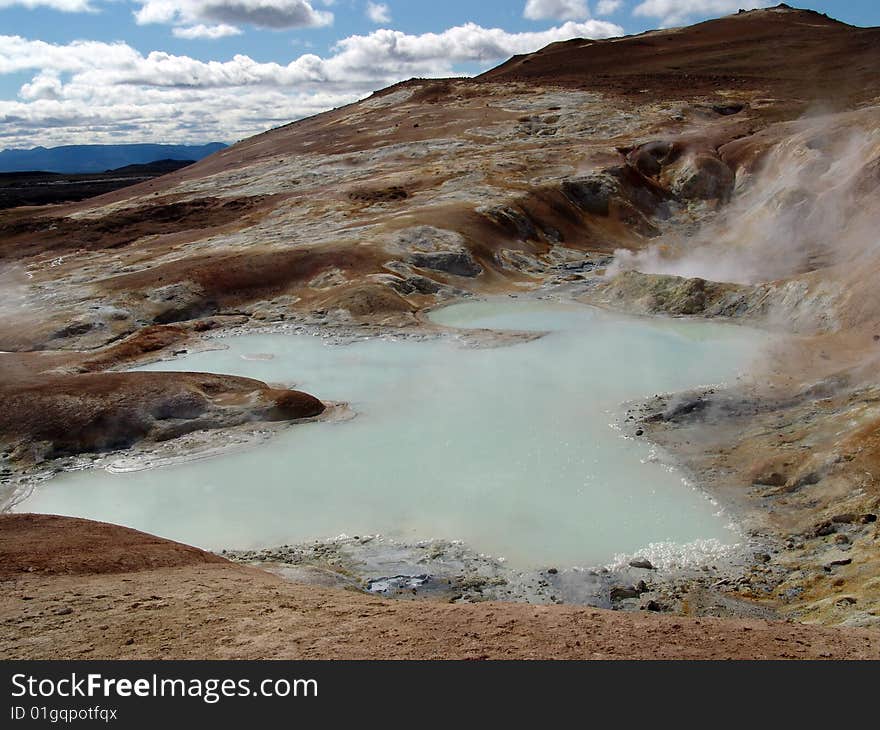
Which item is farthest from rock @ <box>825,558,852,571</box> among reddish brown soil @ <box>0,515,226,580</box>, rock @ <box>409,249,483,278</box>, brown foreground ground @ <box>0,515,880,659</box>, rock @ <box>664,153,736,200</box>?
rock @ <box>664,153,736,200</box>

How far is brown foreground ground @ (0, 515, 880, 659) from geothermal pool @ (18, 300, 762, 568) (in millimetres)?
4743

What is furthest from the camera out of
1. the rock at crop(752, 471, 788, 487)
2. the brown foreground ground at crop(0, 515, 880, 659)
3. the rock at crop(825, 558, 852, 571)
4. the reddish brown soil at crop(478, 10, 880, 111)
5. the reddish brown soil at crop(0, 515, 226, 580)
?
the reddish brown soil at crop(478, 10, 880, 111)

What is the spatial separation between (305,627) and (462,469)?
32.6 ft

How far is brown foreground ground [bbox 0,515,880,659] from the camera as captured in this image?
944 centimetres

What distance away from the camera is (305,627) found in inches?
410

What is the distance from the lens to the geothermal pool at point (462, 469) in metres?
17.4

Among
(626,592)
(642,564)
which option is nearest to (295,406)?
(642,564)

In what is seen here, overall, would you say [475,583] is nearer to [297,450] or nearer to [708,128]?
[297,450]

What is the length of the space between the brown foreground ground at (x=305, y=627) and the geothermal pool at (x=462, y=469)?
15.6 ft

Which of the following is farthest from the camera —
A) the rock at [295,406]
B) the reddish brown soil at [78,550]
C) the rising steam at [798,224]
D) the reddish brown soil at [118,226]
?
the reddish brown soil at [118,226]

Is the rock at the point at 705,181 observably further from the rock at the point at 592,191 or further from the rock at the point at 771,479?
the rock at the point at 771,479

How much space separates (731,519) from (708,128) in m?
58.8

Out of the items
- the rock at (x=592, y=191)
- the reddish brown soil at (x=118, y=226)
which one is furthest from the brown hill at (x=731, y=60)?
the reddish brown soil at (x=118, y=226)

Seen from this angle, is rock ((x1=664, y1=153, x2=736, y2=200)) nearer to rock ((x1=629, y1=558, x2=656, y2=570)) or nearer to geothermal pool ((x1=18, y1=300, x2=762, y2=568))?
geothermal pool ((x1=18, y1=300, x2=762, y2=568))
